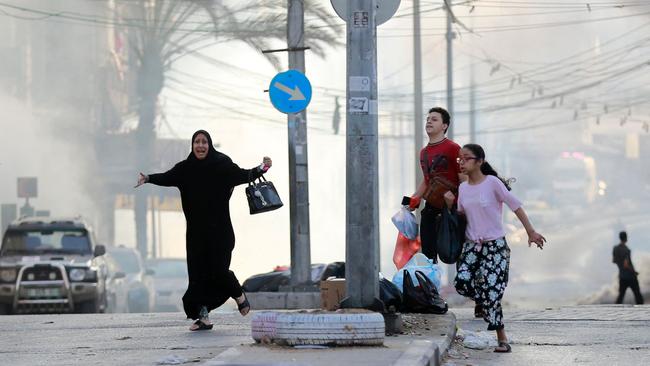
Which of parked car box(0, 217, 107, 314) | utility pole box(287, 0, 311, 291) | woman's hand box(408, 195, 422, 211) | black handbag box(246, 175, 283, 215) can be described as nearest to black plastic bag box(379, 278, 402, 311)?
woman's hand box(408, 195, 422, 211)

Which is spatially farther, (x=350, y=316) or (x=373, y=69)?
(x=373, y=69)

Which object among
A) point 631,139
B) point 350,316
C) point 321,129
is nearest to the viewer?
point 350,316

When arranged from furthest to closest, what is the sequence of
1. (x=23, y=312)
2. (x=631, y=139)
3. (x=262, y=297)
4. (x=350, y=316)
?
(x=631, y=139) < (x=23, y=312) < (x=262, y=297) < (x=350, y=316)

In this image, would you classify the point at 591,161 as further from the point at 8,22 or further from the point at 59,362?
the point at 59,362

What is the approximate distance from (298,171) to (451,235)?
926cm

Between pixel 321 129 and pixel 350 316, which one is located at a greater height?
pixel 321 129

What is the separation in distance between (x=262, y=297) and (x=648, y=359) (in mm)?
9695

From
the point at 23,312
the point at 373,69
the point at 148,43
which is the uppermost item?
the point at 148,43

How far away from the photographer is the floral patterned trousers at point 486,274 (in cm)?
1030

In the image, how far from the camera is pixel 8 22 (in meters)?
47.6

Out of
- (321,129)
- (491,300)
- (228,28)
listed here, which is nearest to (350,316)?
(491,300)

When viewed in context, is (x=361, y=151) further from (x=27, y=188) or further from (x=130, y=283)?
(x=27, y=188)

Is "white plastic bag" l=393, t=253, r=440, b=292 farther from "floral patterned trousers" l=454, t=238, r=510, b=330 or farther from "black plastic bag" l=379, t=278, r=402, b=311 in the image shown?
"floral patterned trousers" l=454, t=238, r=510, b=330

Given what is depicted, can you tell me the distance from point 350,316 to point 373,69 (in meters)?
1.97
